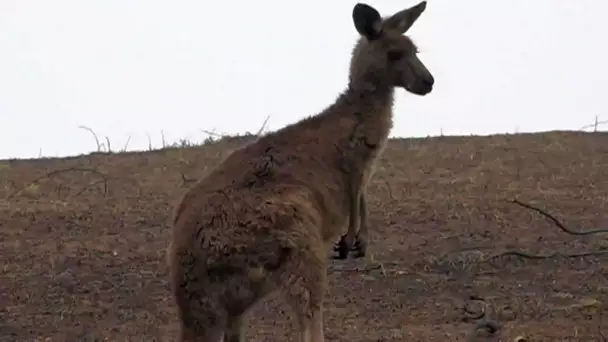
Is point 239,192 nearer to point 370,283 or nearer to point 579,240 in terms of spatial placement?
point 370,283

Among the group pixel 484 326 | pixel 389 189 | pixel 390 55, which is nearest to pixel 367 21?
pixel 390 55

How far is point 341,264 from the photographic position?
8.62 m

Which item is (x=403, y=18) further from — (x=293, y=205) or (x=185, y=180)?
(x=185, y=180)

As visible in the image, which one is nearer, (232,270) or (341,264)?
(232,270)

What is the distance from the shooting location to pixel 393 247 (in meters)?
9.00

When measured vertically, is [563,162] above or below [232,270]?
above

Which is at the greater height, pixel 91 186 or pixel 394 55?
pixel 91 186

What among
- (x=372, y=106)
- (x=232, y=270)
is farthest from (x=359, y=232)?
(x=232, y=270)

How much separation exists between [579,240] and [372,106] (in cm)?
260

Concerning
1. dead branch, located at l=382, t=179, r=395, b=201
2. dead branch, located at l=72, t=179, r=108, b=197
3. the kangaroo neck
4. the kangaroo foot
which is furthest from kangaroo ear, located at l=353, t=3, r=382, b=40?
dead branch, located at l=72, t=179, r=108, b=197

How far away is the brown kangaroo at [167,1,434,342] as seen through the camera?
5.99 meters

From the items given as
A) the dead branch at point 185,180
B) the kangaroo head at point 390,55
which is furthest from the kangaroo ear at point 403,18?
the dead branch at point 185,180

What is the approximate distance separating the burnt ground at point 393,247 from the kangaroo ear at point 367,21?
1632 mm

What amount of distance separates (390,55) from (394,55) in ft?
0.07
